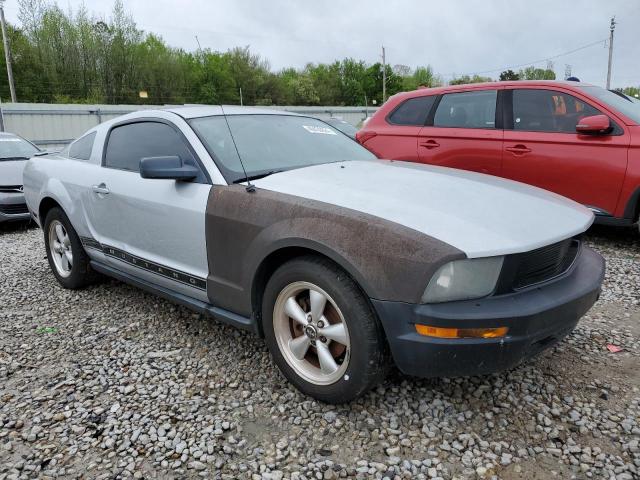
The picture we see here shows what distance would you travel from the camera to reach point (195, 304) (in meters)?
3.05

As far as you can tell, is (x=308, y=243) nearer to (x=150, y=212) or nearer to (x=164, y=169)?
(x=164, y=169)

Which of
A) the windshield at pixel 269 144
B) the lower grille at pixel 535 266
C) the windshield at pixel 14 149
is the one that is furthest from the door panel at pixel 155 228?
the windshield at pixel 14 149

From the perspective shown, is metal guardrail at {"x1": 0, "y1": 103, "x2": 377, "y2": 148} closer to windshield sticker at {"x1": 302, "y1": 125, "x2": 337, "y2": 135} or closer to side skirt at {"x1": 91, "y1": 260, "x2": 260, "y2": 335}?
windshield sticker at {"x1": 302, "y1": 125, "x2": 337, "y2": 135}

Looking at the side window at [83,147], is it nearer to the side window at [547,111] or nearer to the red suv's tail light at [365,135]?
the red suv's tail light at [365,135]

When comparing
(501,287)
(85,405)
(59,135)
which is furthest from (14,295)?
(59,135)

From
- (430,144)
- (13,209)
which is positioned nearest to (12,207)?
(13,209)

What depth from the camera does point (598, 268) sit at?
2.64 metres

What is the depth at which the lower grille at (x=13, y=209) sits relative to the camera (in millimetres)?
7316

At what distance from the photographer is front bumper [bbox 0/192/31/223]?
731cm

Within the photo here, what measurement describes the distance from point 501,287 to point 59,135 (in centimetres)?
2125

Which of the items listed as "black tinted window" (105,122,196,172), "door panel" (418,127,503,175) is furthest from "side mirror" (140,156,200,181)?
"door panel" (418,127,503,175)

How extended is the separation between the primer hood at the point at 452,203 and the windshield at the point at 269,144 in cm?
16

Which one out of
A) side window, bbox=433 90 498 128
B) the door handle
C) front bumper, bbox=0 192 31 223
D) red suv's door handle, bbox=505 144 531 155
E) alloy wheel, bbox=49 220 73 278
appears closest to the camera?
the door handle

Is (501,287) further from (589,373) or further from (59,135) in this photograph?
(59,135)
